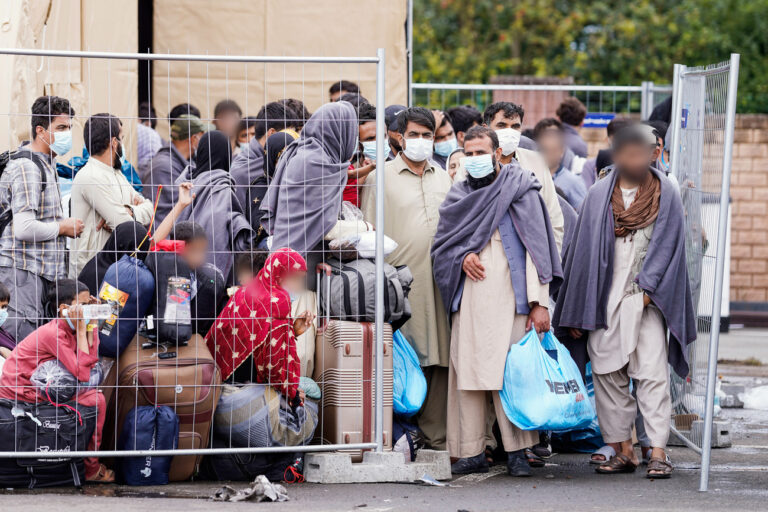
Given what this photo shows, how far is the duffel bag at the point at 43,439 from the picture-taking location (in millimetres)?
6055

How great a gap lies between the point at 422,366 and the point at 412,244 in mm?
732

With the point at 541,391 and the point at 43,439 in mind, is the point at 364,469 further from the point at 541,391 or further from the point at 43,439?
the point at 43,439

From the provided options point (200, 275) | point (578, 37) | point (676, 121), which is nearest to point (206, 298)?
point (200, 275)

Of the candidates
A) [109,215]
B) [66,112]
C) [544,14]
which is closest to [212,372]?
[109,215]

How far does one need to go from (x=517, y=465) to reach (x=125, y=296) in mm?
2369

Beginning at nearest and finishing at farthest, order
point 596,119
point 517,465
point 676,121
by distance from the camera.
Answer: point 517,465 < point 676,121 < point 596,119

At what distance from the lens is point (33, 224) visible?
652 cm

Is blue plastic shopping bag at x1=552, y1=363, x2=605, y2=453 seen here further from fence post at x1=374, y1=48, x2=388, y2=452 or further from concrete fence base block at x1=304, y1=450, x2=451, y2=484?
fence post at x1=374, y1=48, x2=388, y2=452

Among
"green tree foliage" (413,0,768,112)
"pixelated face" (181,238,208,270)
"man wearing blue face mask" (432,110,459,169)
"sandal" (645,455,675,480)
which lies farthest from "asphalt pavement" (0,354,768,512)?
"green tree foliage" (413,0,768,112)

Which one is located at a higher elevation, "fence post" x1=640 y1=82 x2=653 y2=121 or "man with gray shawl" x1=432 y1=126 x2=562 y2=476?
"fence post" x1=640 y1=82 x2=653 y2=121

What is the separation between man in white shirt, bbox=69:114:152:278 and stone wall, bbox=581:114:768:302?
969 cm

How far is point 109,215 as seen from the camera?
22.7 feet

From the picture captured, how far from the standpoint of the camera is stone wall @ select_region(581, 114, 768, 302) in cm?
1486

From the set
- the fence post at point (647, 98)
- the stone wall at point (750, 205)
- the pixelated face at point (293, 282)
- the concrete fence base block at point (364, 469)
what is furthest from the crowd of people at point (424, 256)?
the stone wall at point (750, 205)
